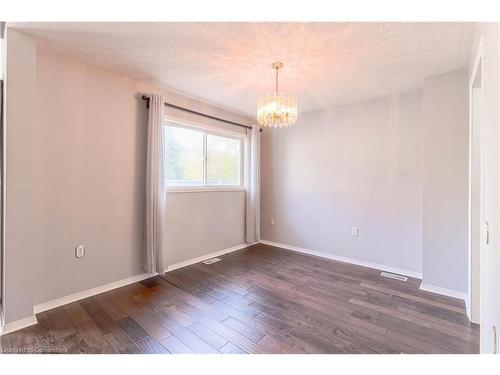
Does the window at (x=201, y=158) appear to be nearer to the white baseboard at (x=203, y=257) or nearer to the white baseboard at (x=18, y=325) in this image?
the white baseboard at (x=203, y=257)

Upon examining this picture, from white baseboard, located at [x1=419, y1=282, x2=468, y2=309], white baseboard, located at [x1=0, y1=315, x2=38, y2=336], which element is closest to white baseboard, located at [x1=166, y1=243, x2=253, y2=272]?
white baseboard, located at [x1=0, y1=315, x2=38, y2=336]

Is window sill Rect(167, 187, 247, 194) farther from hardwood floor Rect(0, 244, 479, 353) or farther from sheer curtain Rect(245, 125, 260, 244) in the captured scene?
hardwood floor Rect(0, 244, 479, 353)

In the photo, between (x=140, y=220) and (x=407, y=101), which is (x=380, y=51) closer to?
(x=407, y=101)

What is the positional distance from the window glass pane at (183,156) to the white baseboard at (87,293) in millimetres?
1200

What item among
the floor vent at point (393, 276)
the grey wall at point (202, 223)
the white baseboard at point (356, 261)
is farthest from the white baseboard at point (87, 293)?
the floor vent at point (393, 276)

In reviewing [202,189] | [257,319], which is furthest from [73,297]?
[202,189]

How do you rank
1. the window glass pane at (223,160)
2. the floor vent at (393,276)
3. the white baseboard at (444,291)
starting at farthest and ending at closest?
the window glass pane at (223,160) → the floor vent at (393,276) → the white baseboard at (444,291)

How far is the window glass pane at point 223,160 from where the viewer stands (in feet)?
11.8

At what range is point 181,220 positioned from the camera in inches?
124

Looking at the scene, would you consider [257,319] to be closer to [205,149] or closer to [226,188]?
[226,188]

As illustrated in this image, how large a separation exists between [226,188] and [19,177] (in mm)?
2479

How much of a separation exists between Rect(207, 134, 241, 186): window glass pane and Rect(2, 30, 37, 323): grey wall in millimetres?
2067

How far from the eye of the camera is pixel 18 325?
5.75 feet
